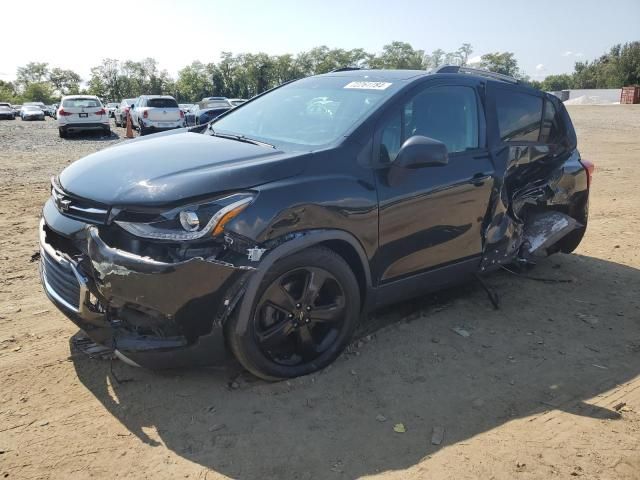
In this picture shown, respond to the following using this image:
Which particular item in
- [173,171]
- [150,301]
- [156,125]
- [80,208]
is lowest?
[150,301]

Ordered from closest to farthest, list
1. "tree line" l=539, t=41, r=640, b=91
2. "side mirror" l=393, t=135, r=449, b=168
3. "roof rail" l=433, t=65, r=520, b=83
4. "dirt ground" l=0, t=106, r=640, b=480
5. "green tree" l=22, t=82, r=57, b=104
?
"dirt ground" l=0, t=106, r=640, b=480
"side mirror" l=393, t=135, r=449, b=168
"roof rail" l=433, t=65, r=520, b=83
"tree line" l=539, t=41, r=640, b=91
"green tree" l=22, t=82, r=57, b=104

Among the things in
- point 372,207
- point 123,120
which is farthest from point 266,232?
point 123,120

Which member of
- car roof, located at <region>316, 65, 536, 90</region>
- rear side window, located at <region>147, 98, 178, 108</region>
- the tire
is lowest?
the tire

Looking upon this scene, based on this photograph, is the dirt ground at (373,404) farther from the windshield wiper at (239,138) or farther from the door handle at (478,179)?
the windshield wiper at (239,138)

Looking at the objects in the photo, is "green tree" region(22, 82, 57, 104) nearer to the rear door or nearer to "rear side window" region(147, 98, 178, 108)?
"rear side window" region(147, 98, 178, 108)

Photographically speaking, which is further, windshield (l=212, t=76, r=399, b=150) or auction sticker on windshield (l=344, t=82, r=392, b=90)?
auction sticker on windshield (l=344, t=82, r=392, b=90)

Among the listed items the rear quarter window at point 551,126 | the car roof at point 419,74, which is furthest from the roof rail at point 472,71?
the rear quarter window at point 551,126

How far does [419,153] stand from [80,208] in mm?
1948

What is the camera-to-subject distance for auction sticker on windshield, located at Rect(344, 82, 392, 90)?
368 cm

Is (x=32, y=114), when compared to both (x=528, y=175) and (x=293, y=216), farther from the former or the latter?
(x=293, y=216)

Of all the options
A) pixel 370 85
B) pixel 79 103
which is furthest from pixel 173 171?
pixel 79 103

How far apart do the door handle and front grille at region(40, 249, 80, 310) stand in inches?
104

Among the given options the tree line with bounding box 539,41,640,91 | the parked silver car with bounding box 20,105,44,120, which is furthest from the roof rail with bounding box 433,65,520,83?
the tree line with bounding box 539,41,640,91

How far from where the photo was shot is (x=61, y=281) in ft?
9.70
